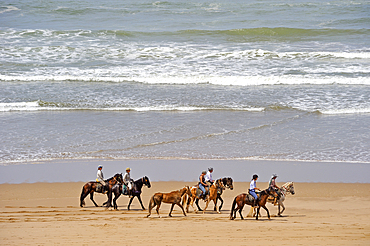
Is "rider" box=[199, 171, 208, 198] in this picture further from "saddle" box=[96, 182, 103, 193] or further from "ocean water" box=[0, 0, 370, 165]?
"ocean water" box=[0, 0, 370, 165]

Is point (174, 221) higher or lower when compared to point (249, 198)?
lower

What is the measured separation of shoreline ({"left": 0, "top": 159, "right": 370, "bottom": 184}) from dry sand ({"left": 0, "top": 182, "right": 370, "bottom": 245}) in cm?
46

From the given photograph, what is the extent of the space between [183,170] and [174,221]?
4.03 m

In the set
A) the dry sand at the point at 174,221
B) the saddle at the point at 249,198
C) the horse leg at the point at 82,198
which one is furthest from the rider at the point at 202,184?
the horse leg at the point at 82,198

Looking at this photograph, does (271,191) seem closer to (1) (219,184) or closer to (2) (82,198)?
(1) (219,184)

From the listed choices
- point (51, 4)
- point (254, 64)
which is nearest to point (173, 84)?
point (254, 64)

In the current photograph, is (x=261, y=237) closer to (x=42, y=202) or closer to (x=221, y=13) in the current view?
(x=42, y=202)

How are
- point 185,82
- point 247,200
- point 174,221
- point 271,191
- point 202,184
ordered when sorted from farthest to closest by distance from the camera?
point 185,82 → point 202,184 → point 271,191 → point 247,200 → point 174,221

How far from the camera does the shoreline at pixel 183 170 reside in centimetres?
1366

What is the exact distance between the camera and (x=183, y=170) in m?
14.3

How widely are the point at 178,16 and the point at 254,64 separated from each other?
57.3 ft

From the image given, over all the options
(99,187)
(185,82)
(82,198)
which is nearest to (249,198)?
(99,187)

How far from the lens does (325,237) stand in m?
8.73

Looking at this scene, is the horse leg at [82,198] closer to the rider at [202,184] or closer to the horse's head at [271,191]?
the rider at [202,184]
